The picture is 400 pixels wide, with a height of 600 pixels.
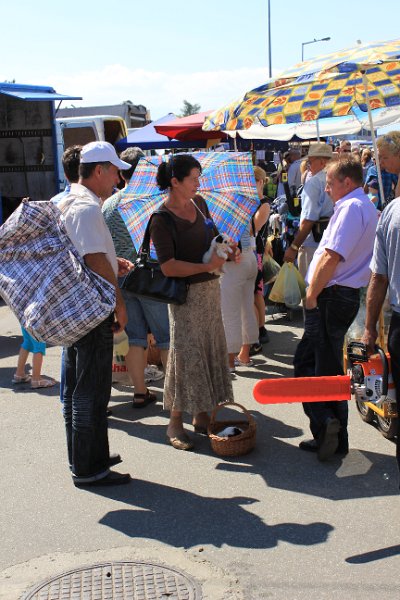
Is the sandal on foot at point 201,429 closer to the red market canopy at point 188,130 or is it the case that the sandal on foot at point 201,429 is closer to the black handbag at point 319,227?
the black handbag at point 319,227

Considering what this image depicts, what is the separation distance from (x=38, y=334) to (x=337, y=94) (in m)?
4.51

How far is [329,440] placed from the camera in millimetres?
4945

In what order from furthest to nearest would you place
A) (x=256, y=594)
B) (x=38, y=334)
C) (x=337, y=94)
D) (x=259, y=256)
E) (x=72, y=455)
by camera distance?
(x=259, y=256), (x=337, y=94), (x=72, y=455), (x=38, y=334), (x=256, y=594)

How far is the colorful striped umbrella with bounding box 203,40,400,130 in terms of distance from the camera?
20.2 ft

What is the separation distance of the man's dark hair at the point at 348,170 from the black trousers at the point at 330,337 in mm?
674

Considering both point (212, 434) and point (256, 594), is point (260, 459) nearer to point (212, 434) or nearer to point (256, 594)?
point (212, 434)

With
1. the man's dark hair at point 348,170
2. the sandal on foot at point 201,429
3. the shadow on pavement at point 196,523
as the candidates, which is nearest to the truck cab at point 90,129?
the sandal on foot at point 201,429

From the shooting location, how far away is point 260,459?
5176 millimetres

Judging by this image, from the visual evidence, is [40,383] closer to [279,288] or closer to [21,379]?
[21,379]

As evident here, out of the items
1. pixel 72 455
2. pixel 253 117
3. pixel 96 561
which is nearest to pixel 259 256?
pixel 253 117

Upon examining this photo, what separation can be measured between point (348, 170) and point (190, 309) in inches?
54.5

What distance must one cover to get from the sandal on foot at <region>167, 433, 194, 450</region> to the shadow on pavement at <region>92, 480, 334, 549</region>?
637mm

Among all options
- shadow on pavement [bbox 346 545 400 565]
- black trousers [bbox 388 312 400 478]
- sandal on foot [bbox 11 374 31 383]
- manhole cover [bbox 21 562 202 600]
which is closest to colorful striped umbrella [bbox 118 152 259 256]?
black trousers [bbox 388 312 400 478]

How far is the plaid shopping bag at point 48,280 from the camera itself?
14.3ft
